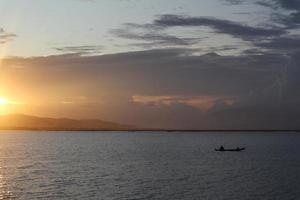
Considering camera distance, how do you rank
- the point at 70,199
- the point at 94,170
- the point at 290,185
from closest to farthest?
the point at 70,199
the point at 290,185
the point at 94,170

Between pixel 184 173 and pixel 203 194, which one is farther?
pixel 184 173

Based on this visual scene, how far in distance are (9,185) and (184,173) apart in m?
35.6

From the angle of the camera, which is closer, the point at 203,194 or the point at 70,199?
the point at 70,199

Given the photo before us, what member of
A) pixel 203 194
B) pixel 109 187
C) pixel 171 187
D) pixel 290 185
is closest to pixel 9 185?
pixel 109 187

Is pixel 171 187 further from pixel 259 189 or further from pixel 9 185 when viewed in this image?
pixel 9 185

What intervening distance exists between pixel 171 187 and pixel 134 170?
102 ft

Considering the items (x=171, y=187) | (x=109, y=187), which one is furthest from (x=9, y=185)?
(x=171, y=187)

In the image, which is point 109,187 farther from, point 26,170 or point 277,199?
point 26,170

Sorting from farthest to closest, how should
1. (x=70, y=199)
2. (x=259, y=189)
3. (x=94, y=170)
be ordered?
(x=94, y=170)
(x=259, y=189)
(x=70, y=199)

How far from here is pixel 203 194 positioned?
7331 centimetres

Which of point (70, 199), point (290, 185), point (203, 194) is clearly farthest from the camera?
point (290, 185)

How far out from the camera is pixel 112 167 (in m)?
117

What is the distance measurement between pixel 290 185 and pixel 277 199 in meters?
15.9

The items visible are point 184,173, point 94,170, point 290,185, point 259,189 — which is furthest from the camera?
point 94,170
